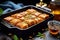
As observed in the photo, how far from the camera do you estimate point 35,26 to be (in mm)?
924

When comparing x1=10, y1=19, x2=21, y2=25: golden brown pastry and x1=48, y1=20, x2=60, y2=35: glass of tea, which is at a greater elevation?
x1=10, y1=19, x2=21, y2=25: golden brown pastry

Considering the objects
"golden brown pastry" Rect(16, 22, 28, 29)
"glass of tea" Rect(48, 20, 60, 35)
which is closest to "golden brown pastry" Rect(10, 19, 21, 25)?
"golden brown pastry" Rect(16, 22, 28, 29)

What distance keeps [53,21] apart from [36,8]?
0.71 ft

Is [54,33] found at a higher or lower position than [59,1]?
lower

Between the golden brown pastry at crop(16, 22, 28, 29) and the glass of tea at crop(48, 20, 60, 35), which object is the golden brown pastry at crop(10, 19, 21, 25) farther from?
the glass of tea at crop(48, 20, 60, 35)

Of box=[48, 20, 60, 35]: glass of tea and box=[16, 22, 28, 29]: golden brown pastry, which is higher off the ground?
box=[16, 22, 28, 29]: golden brown pastry

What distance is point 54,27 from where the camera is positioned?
968 millimetres

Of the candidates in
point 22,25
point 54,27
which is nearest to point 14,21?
point 22,25

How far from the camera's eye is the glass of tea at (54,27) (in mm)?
952

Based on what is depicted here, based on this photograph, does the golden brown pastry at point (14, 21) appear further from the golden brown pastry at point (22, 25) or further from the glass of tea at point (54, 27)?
the glass of tea at point (54, 27)

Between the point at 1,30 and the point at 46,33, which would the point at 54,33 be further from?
the point at 1,30

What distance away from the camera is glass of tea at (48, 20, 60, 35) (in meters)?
0.95

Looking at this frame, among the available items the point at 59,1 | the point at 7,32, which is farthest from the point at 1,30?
the point at 59,1

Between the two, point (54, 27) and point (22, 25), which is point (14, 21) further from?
point (54, 27)
